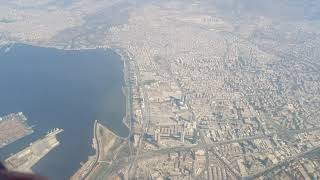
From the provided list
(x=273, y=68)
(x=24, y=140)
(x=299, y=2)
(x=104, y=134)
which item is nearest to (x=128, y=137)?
(x=104, y=134)

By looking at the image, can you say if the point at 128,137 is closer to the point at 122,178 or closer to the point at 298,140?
the point at 122,178

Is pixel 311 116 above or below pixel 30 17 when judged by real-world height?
below

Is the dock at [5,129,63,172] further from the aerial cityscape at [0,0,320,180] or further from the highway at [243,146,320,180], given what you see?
the highway at [243,146,320,180]

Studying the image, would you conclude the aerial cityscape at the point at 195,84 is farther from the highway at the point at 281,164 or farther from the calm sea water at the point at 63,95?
the calm sea water at the point at 63,95

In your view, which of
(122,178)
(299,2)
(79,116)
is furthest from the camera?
(299,2)

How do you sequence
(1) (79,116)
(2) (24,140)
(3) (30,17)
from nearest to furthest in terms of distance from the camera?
(2) (24,140), (1) (79,116), (3) (30,17)

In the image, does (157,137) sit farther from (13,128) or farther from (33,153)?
(13,128)
